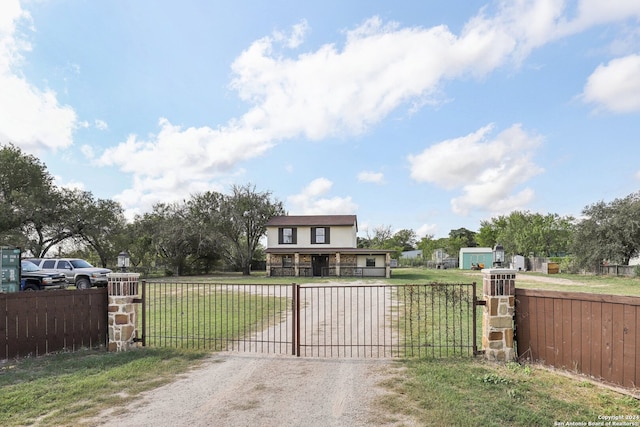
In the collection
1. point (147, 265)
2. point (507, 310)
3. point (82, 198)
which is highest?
point (82, 198)

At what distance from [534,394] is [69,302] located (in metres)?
7.86

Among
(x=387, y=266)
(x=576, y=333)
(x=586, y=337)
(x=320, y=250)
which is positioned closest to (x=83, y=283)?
(x=320, y=250)

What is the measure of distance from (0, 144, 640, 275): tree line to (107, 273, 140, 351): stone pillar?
83.4ft

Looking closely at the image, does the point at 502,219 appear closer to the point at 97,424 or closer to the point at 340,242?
the point at 340,242

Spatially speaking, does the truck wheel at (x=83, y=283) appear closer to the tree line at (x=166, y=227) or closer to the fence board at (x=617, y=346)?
the tree line at (x=166, y=227)

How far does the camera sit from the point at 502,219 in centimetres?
6681

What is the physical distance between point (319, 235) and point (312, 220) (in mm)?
1748

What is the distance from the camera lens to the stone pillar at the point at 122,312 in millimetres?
7293

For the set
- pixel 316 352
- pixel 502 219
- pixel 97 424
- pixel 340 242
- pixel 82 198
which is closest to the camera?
pixel 97 424

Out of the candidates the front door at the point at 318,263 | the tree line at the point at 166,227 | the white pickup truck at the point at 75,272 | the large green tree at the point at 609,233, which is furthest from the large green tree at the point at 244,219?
the large green tree at the point at 609,233

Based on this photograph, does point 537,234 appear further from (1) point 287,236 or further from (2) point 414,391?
(2) point 414,391

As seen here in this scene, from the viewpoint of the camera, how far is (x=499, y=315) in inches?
254

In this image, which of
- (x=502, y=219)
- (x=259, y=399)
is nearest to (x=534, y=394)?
(x=259, y=399)

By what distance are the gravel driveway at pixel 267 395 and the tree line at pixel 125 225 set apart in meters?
28.4
